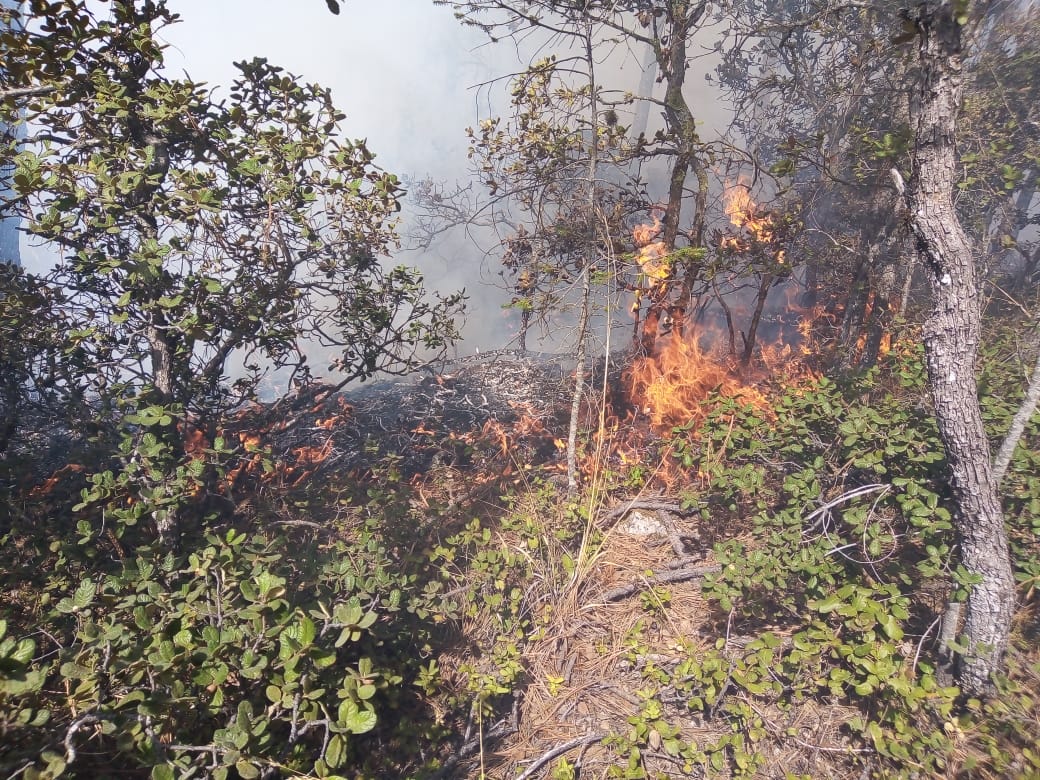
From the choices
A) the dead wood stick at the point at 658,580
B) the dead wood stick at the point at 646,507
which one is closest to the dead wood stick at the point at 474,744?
the dead wood stick at the point at 658,580

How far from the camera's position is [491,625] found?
356 centimetres

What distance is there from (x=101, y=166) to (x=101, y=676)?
261 cm

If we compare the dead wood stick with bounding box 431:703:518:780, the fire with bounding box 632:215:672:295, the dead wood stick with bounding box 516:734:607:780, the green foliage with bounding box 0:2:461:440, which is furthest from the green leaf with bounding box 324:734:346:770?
the fire with bounding box 632:215:672:295

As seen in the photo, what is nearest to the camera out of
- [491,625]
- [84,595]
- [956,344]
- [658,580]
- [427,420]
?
[84,595]

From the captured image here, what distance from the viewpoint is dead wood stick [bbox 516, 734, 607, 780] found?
9.07 feet

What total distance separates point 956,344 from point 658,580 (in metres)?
2.52

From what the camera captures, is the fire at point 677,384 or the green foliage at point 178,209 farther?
the fire at point 677,384

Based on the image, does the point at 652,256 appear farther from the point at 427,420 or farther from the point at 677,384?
the point at 427,420

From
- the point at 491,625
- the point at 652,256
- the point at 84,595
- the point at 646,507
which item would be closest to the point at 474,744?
the point at 491,625

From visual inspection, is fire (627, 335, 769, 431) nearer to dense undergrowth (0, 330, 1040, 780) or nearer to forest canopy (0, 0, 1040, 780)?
forest canopy (0, 0, 1040, 780)

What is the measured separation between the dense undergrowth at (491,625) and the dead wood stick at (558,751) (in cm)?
3

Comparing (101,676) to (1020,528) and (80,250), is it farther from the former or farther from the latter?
(1020,528)

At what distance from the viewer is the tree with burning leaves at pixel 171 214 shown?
2.72 metres

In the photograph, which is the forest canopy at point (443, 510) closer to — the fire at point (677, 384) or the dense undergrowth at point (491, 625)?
the dense undergrowth at point (491, 625)
